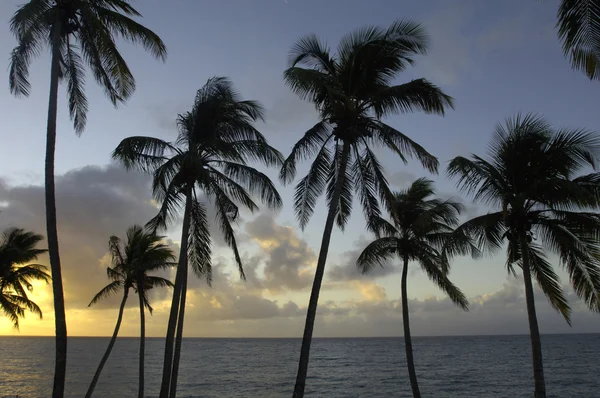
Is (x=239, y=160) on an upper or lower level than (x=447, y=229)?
Answer: upper

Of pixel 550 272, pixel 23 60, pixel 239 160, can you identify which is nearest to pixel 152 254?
pixel 239 160

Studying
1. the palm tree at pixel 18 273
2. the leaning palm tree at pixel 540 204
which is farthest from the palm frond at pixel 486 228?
the palm tree at pixel 18 273

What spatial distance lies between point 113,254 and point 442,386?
3517cm

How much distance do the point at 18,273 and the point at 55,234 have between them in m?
18.5

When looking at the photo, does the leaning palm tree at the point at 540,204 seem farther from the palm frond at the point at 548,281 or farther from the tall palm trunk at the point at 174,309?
the tall palm trunk at the point at 174,309

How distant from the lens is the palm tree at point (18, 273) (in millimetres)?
25734

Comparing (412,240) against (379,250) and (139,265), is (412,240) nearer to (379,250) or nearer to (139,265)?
(379,250)

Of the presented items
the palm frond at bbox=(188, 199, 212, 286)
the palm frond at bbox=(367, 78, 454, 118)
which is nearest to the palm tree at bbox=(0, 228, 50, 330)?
the palm frond at bbox=(188, 199, 212, 286)

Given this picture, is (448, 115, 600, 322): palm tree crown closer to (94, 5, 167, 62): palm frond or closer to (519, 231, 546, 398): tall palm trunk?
(519, 231, 546, 398): tall palm trunk

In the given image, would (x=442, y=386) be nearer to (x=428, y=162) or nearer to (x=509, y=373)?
(x=509, y=373)

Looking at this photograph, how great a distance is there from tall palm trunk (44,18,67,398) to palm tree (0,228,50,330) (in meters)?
16.7

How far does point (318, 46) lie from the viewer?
49.1 ft

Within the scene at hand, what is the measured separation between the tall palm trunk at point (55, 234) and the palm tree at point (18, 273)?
16.7 m

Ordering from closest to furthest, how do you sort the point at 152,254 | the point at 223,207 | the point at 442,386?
the point at 223,207 → the point at 152,254 → the point at 442,386
